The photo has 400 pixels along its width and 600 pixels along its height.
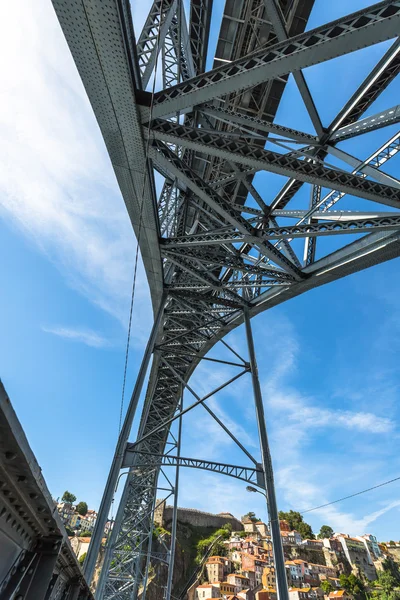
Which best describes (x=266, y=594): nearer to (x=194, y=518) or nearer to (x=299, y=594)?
(x=299, y=594)

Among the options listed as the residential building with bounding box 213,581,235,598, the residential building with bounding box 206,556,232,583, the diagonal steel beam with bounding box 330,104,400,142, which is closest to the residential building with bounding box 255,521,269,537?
the residential building with bounding box 206,556,232,583

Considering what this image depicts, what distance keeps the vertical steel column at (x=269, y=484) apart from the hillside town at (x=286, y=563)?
151 feet

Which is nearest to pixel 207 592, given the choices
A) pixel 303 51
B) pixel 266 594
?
pixel 266 594

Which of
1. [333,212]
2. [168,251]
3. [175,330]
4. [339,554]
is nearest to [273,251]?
[333,212]

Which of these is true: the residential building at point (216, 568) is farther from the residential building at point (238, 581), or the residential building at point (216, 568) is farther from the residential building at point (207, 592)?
the residential building at point (207, 592)

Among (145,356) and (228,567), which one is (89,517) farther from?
(145,356)

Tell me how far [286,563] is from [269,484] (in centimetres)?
6745

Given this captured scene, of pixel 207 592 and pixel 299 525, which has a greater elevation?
pixel 299 525

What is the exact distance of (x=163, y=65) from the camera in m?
7.30

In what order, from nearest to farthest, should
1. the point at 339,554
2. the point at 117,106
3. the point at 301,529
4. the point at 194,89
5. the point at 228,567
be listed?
the point at 194,89 < the point at 117,106 < the point at 228,567 < the point at 339,554 < the point at 301,529

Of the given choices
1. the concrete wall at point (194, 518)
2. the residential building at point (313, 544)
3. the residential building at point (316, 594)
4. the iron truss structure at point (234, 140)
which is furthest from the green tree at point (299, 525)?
the iron truss structure at point (234, 140)

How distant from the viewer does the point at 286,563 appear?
60.4m

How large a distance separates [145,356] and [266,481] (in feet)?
14.6

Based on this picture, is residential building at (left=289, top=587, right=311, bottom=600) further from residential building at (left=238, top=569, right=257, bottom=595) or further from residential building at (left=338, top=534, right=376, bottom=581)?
residential building at (left=338, top=534, right=376, bottom=581)
